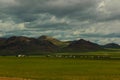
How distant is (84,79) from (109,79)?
18.5 feet

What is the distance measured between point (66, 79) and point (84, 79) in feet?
12.6

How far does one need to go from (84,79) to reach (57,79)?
573 cm

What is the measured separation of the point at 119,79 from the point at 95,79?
5090 millimetres

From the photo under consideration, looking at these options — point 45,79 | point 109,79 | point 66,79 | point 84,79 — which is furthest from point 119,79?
point 45,79

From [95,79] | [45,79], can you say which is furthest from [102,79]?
[45,79]

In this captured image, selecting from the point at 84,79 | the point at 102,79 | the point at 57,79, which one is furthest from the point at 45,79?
the point at 102,79

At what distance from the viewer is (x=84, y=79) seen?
63.0 m

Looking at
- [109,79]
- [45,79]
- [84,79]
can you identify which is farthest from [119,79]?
[45,79]

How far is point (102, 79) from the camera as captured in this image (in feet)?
210

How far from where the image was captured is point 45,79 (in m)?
62.0

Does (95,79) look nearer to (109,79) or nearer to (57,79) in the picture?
(109,79)

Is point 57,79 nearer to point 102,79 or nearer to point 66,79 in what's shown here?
point 66,79

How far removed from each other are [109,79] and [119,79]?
2.16m

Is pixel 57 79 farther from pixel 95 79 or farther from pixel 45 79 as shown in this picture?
pixel 95 79
